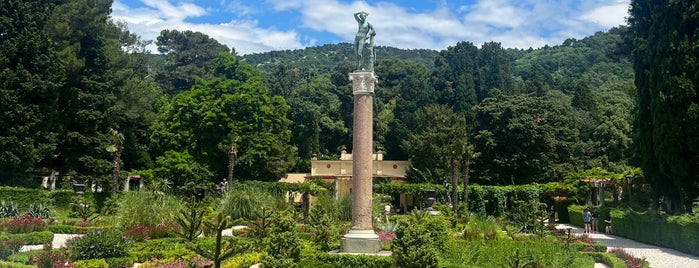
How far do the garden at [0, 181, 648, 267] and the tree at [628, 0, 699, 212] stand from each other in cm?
455

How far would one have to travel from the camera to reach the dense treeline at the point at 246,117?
1216 inches

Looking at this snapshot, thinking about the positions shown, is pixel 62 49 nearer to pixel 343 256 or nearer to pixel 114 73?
pixel 114 73

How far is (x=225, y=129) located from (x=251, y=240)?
2338 centimetres

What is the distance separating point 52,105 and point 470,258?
2640cm

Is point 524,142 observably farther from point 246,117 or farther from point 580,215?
point 246,117

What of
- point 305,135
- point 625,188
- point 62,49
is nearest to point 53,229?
point 62,49

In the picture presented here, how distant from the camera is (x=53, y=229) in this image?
20.5 m

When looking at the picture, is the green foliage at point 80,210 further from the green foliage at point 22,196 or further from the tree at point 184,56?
the tree at point 184,56

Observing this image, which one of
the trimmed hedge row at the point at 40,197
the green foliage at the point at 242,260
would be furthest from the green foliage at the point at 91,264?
the trimmed hedge row at the point at 40,197

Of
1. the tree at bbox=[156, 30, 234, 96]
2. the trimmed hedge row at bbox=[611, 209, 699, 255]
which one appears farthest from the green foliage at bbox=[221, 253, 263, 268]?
the tree at bbox=[156, 30, 234, 96]

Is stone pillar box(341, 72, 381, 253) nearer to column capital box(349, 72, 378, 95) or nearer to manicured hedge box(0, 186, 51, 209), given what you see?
column capital box(349, 72, 378, 95)

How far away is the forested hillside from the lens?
103 ft

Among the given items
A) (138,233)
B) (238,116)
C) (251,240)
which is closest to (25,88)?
(238,116)

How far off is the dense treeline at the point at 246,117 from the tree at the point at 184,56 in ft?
0.85
